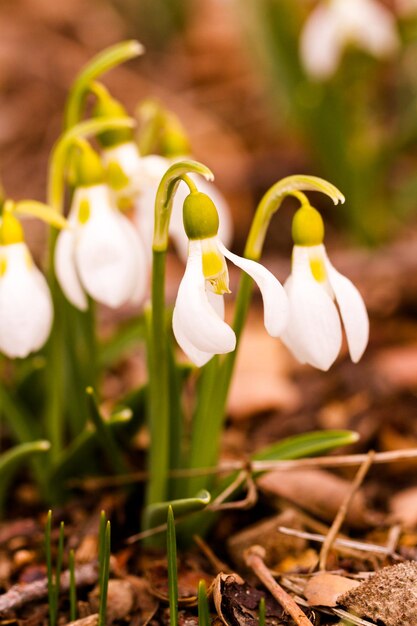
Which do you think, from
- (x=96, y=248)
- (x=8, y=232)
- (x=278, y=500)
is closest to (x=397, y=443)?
(x=278, y=500)

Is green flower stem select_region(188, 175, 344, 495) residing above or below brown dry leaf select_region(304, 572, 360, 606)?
above

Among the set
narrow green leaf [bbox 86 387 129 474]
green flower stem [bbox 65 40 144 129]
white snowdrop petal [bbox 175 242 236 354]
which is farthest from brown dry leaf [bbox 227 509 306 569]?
green flower stem [bbox 65 40 144 129]

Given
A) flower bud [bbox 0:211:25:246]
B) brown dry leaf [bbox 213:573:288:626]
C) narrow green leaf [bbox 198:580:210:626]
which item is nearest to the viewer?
narrow green leaf [bbox 198:580:210:626]

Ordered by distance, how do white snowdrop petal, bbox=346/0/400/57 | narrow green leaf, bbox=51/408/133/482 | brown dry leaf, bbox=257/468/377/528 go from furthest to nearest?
1. white snowdrop petal, bbox=346/0/400/57
2. brown dry leaf, bbox=257/468/377/528
3. narrow green leaf, bbox=51/408/133/482

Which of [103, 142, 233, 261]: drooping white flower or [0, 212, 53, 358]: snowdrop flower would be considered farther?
[103, 142, 233, 261]: drooping white flower

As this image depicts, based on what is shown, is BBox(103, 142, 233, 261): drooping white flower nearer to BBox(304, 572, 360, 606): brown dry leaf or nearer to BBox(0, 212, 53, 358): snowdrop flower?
BBox(0, 212, 53, 358): snowdrop flower

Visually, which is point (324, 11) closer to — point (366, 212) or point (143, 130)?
point (366, 212)

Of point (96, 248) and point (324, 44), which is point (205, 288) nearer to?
point (96, 248)

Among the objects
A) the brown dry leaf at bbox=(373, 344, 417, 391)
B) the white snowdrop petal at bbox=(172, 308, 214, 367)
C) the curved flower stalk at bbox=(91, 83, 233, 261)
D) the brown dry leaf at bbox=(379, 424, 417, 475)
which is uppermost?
the curved flower stalk at bbox=(91, 83, 233, 261)
